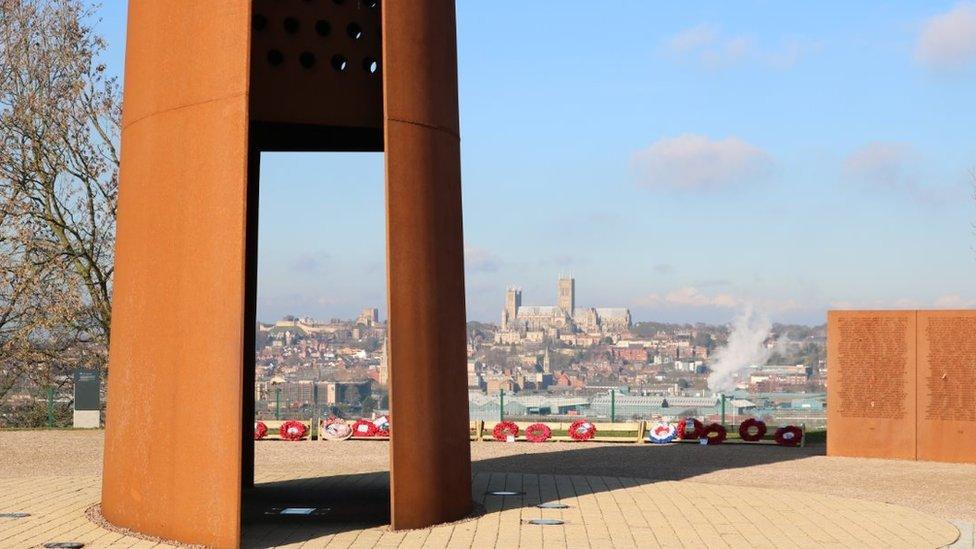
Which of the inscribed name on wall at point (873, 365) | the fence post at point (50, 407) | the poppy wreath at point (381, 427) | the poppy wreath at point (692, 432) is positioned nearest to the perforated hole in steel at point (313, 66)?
the inscribed name on wall at point (873, 365)

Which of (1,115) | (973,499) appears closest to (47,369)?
(1,115)

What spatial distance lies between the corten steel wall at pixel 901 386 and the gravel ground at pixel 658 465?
490 mm

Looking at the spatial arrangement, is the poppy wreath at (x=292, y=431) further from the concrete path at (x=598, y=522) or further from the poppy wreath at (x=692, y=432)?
the concrete path at (x=598, y=522)

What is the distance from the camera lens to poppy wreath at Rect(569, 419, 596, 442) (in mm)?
21547

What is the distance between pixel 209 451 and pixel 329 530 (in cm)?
142

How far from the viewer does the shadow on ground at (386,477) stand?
11297 mm

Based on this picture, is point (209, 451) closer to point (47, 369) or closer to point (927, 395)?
point (927, 395)

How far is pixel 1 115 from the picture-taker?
25.3 meters

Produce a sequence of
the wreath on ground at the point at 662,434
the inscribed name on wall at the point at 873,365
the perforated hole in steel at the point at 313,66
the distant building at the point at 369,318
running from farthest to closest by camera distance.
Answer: the distant building at the point at 369,318, the wreath on ground at the point at 662,434, the inscribed name on wall at the point at 873,365, the perforated hole in steel at the point at 313,66

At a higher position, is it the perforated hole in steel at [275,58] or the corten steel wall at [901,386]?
the perforated hole in steel at [275,58]

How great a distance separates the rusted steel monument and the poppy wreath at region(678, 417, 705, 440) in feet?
33.7

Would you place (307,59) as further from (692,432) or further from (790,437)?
(790,437)

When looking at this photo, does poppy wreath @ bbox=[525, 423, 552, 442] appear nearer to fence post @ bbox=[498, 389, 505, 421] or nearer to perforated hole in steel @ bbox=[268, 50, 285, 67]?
fence post @ bbox=[498, 389, 505, 421]

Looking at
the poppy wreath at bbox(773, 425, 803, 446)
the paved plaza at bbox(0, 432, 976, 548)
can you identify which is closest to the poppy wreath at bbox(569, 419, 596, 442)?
the paved plaza at bbox(0, 432, 976, 548)
